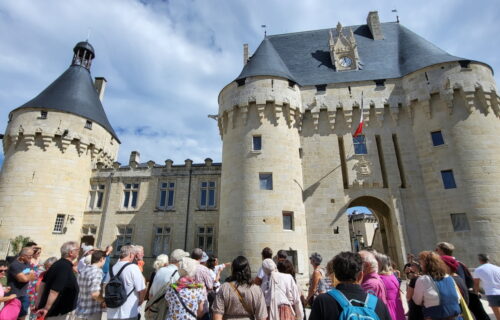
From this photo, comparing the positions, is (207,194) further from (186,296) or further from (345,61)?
(186,296)

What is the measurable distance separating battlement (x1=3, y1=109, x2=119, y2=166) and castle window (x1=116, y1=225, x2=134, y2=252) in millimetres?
5013

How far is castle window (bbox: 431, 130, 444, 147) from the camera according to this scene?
1244 cm

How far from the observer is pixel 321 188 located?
12.8 metres

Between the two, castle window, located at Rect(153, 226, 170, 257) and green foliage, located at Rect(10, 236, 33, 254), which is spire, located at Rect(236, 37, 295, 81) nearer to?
castle window, located at Rect(153, 226, 170, 257)

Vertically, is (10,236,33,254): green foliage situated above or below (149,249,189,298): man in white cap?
above

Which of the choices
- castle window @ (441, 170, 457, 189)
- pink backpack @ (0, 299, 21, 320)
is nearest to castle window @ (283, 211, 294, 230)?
castle window @ (441, 170, 457, 189)

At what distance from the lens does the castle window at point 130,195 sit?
53.9 ft

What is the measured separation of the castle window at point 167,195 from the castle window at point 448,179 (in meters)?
14.0

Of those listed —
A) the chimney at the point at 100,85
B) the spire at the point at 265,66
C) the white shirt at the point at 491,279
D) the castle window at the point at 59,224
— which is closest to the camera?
the white shirt at the point at 491,279

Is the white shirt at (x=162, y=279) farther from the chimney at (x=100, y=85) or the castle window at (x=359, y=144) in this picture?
the chimney at (x=100, y=85)

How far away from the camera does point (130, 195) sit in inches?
650

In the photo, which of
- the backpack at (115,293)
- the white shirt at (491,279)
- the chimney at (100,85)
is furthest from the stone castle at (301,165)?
the backpack at (115,293)

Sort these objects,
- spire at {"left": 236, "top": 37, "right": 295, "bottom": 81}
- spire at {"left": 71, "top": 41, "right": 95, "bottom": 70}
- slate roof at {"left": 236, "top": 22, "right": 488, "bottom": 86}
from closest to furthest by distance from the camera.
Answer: spire at {"left": 236, "top": 37, "right": 295, "bottom": 81}
slate roof at {"left": 236, "top": 22, "right": 488, "bottom": 86}
spire at {"left": 71, "top": 41, "right": 95, "bottom": 70}

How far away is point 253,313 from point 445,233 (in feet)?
38.4
